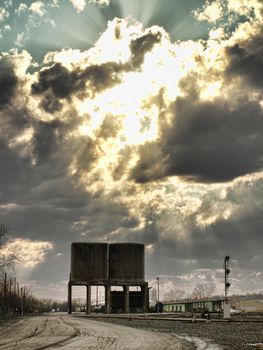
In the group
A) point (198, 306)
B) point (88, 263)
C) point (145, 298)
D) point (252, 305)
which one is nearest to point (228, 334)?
point (88, 263)

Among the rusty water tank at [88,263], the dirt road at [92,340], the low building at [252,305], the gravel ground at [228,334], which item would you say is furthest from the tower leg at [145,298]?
the dirt road at [92,340]

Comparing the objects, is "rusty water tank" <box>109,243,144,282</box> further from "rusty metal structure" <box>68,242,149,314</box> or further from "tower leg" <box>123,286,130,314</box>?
"tower leg" <box>123,286,130,314</box>

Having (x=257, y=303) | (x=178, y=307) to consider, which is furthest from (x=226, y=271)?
(x=257, y=303)

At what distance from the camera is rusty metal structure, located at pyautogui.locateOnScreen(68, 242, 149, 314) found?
95.1 meters

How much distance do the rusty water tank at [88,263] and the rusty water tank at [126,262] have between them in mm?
1528

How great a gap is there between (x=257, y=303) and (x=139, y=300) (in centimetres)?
6267

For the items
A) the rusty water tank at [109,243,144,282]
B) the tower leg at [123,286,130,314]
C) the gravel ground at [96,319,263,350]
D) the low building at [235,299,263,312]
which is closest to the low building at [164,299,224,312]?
the tower leg at [123,286,130,314]

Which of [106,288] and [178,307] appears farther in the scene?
[178,307]

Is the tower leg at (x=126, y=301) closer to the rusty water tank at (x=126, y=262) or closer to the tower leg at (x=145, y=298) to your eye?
the rusty water tank at (x=126, y=262)

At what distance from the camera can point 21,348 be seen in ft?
62.8

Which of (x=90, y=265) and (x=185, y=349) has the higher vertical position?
(x=90, y=265)

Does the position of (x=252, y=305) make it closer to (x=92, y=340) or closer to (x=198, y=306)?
(x=198, y=306)

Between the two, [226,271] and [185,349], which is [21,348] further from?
[226,271]

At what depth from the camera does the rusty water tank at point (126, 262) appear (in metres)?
96.7
